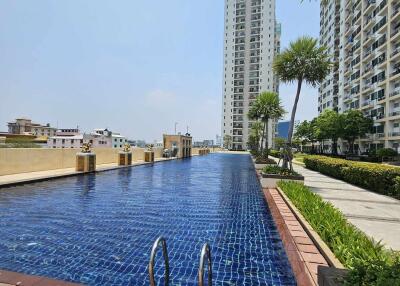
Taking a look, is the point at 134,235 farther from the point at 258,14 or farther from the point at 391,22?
the point at 258,14

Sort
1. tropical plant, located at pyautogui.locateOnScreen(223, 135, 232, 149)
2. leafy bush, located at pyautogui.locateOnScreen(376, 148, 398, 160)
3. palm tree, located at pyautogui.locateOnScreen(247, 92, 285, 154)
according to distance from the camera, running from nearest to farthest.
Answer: palm tree, located at pyautogui.locateOnScreen(247, 92, 285, 154) → leafy bush, located at pyautogui.locateOnScreen(376, 148, 398, 160) → tropical plant, located at pyautogui.locateOnScreen(223, 135, 232, 149)

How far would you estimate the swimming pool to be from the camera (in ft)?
16.0

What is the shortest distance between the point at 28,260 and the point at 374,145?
57.3 meters

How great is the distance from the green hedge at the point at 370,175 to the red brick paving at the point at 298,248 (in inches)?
271

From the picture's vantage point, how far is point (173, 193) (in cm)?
1274

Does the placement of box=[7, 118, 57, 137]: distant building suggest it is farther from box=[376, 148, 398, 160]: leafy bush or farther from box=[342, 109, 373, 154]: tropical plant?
box=[376, 148, 398, 160]: leafy bush

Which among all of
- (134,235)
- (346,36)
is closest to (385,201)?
(134,235)

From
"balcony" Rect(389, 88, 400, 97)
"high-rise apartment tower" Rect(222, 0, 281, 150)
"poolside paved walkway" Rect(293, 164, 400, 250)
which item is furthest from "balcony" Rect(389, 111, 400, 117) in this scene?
"high-rise apartment tower" Rect(222, 0, 281, 150)

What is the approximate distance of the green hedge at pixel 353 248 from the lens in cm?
280

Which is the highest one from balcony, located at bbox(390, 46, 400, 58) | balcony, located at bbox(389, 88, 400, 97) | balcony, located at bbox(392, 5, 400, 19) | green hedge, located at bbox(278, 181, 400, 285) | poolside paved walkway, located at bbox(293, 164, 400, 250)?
balcony, located at bbox(392, 5, 400, 19)

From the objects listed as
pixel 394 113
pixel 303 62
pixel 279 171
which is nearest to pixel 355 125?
pixel 394 113

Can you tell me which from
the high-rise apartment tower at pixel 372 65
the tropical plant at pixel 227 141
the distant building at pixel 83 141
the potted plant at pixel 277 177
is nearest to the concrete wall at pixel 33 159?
the potted plant at pixel 277 177

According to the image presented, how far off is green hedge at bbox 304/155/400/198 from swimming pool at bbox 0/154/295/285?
6096mm

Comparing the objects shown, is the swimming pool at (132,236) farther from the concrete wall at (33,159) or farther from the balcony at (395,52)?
the balcony at (395,52)
